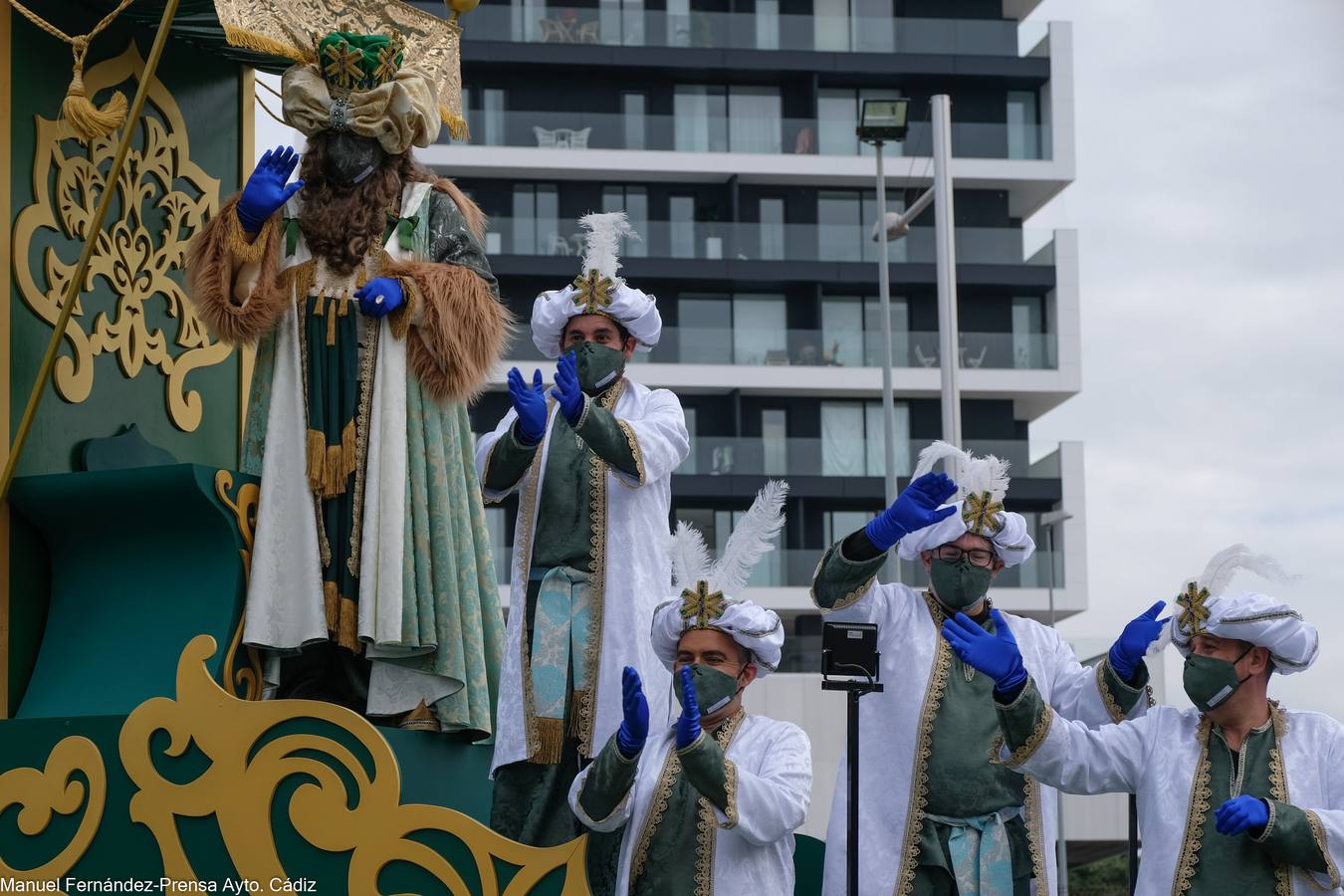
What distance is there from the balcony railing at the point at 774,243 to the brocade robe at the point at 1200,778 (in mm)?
32043

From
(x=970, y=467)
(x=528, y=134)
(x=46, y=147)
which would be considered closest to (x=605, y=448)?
(x=970, y=467)

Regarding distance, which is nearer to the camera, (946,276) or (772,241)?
(946,276)

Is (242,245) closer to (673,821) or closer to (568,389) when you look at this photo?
(568,389)

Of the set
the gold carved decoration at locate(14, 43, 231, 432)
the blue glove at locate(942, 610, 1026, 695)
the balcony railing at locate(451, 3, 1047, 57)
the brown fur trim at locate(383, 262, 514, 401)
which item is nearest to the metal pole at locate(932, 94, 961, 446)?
the gold carved decoration at locate(14, 43, 231, 432)

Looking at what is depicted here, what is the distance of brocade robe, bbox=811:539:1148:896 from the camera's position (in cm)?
630

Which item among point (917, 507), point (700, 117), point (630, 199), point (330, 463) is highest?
point (700, 117)

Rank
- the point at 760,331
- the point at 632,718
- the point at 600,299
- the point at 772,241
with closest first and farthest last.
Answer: the point at 632,718 → the point at 600,299 → the point at 760,331 → the point at 772,241

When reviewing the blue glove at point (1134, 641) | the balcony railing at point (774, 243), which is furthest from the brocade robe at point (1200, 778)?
the balcony railing at point (774, 243)

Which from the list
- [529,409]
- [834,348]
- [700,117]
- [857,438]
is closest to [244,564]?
[529,409]

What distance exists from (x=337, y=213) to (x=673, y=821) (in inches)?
94.7

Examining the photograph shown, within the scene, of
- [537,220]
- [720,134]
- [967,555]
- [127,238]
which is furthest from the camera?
[720,134]

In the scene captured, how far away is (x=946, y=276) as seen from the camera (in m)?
19.6

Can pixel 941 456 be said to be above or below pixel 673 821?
above

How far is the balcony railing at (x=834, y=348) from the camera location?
3847 centimetres
